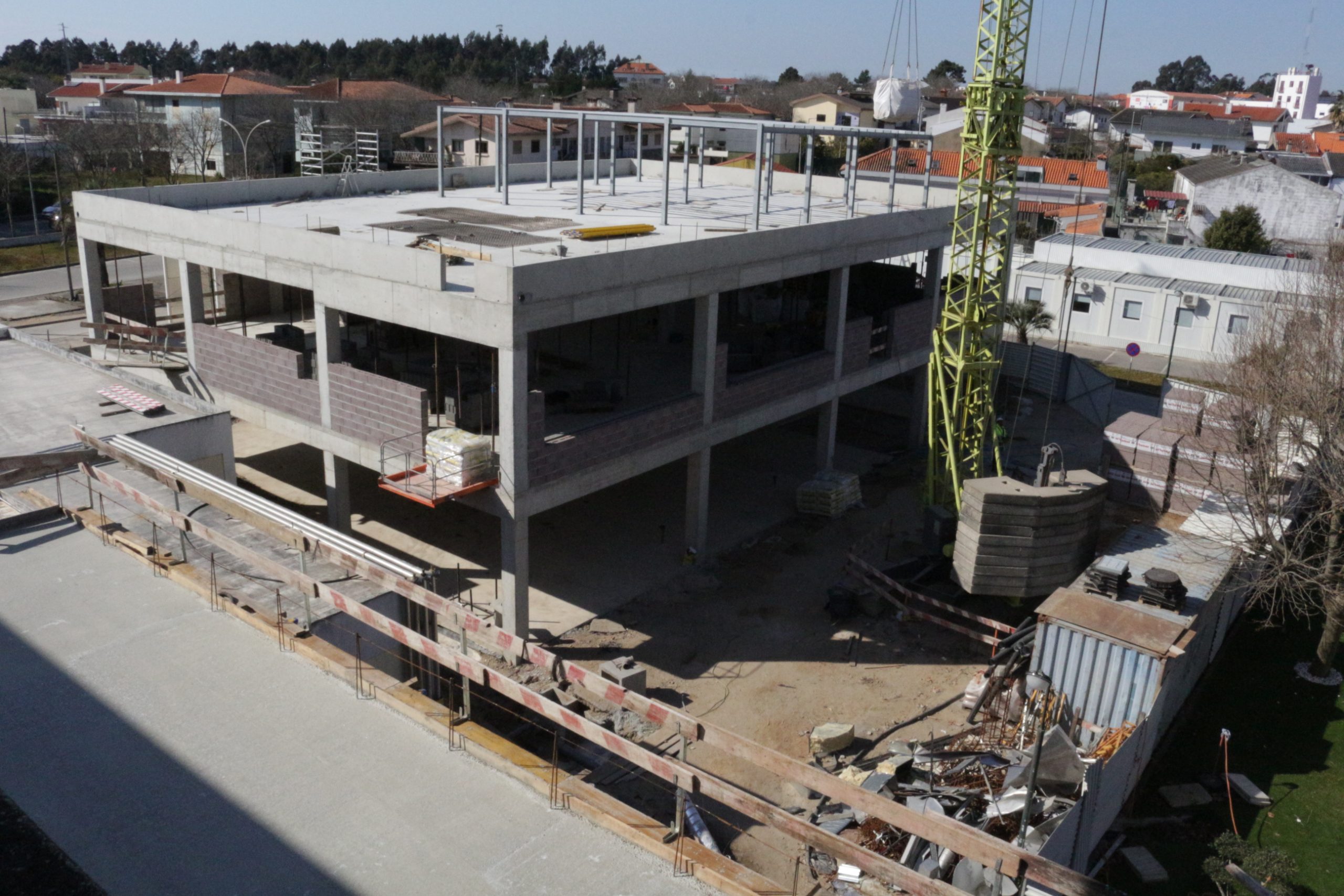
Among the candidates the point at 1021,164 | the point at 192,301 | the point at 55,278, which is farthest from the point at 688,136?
the point at 1021,164

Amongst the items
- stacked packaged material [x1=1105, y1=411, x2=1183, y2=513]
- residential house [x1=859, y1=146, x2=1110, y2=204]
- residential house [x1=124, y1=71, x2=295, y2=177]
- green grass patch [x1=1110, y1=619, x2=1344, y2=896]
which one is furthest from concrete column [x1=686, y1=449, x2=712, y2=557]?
residential house [x1=124, y1=71, x2=295, y2=177]

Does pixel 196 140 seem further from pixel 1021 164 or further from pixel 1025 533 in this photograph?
pixel 1025 533

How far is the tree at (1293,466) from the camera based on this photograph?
20.8 meters

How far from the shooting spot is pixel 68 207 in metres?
62.4

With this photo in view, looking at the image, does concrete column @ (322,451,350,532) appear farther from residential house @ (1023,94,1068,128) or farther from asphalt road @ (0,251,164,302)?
residential house @ (1023,94,1068,128)

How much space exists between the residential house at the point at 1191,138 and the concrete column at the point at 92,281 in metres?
122

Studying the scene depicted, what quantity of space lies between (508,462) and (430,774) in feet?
31.2

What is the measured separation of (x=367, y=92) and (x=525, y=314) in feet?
325

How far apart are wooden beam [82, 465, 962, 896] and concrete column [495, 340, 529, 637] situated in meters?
5.67

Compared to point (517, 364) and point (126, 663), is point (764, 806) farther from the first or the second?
point (517, 364)

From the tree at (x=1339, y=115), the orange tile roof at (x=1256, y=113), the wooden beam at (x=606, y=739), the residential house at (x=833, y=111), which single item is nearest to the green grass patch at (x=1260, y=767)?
the wooden beam at (x=606, y=739)

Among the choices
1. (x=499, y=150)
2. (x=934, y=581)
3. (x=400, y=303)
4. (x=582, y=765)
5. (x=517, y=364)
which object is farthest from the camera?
(x=499, y=150)


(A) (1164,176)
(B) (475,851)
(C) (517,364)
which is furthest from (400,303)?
(A) (1164,176)

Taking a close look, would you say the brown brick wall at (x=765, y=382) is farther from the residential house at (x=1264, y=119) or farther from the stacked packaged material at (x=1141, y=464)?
the residential house at (x=1264, y=119)
